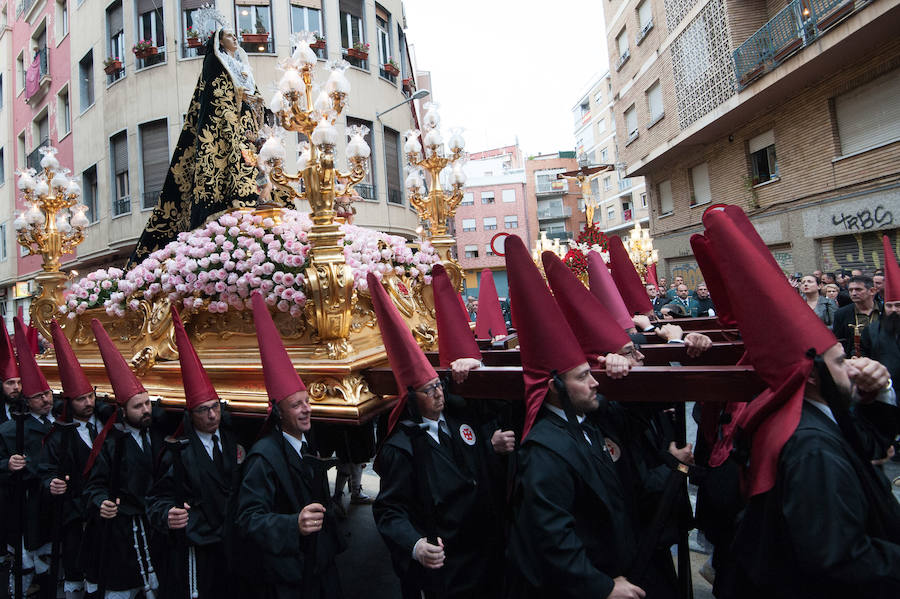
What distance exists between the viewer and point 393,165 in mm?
14281

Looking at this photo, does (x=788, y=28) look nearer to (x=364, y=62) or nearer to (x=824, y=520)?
(x=364, y=62)

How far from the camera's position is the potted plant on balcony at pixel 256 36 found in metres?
12.1

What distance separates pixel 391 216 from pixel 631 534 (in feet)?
40.6

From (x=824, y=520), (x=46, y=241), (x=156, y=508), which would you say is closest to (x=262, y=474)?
(x=156, y=508)

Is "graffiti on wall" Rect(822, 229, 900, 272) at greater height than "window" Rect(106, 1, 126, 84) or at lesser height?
lesser

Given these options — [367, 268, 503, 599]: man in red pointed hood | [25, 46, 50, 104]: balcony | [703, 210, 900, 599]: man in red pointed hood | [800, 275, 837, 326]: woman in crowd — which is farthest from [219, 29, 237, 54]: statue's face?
[25, 46, 50, 104]: balcony

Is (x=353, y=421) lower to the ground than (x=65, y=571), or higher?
higher

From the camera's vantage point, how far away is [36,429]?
3.92m

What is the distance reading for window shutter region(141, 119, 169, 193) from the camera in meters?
12.7

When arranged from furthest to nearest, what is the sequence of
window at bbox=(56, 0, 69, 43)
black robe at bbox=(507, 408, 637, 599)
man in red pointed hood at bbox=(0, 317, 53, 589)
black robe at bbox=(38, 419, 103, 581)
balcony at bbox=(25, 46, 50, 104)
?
balcony at bbox=(25, 46, 50, 104) < window at bbox=(56, 0, 69, 43) < man in red pointed hood at bbox=(0, 317, 53, 589) < black robe at bbox=(38, 419, 103, 581) < black robe at bbox=(507, 408, 637, 599)

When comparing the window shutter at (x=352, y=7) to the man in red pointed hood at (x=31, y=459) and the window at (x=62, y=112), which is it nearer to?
the window at (x=62, y=112)

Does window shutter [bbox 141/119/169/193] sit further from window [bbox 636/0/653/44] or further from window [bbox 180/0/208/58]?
window [bbox 636/0/653/44]

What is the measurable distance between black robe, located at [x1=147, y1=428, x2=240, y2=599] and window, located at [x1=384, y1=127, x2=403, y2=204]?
11732mm

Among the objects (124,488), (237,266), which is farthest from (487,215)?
(124,488)
